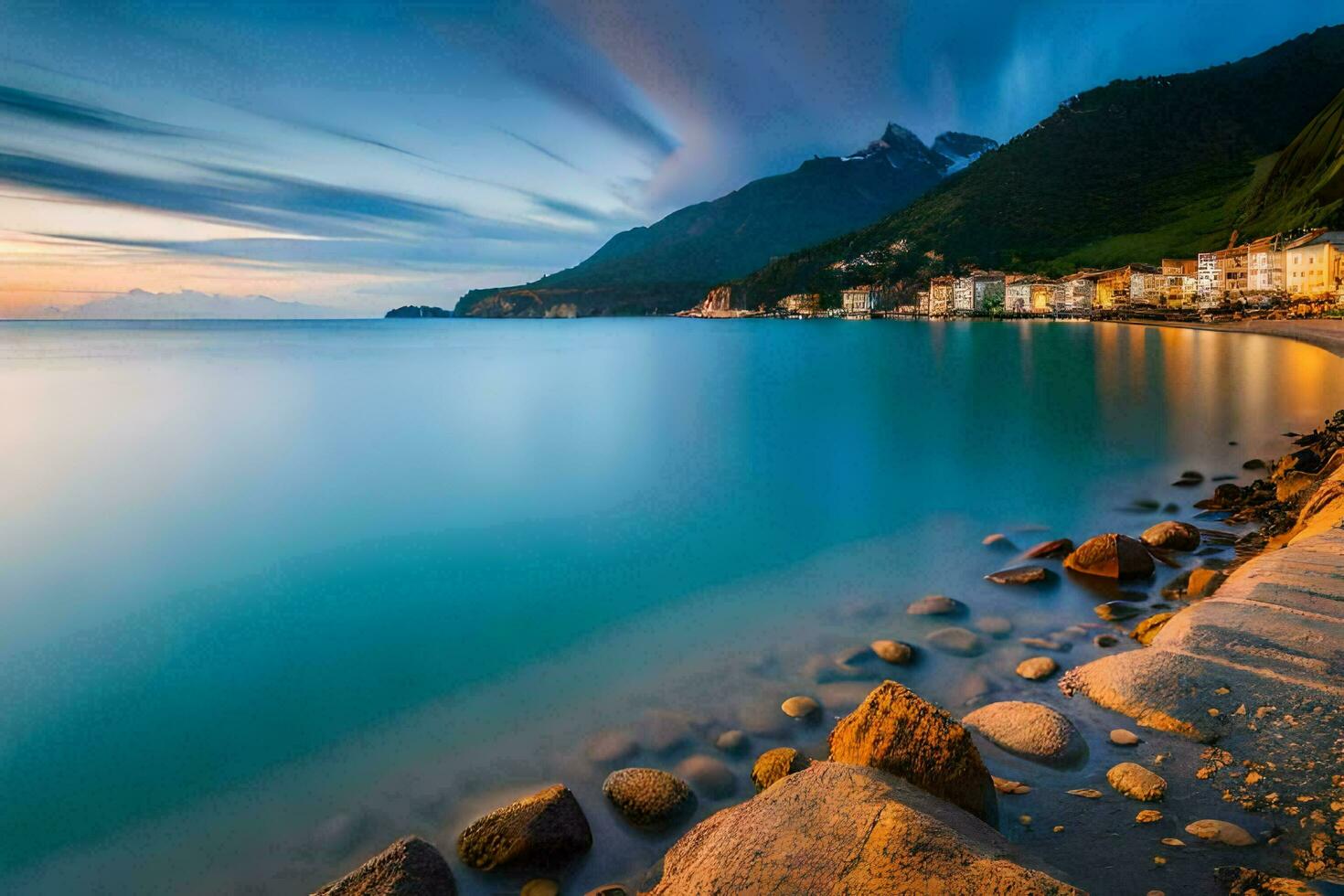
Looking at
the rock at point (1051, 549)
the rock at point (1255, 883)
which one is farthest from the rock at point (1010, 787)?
the rock at point (1051, 549)

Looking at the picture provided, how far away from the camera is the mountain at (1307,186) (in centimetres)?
9725

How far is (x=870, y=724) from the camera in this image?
5566 mm

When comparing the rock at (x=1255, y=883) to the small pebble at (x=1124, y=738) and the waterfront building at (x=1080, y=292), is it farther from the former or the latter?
the waterfront building at (x=1080, y=292)

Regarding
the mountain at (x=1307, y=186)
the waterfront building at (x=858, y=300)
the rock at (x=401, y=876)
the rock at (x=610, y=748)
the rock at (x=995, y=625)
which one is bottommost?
the rock at (x=995, y=625)

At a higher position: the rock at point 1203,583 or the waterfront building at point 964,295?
the waterfront building at point 964,295

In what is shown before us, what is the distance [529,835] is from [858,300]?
192 m

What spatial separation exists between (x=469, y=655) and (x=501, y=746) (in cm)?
260

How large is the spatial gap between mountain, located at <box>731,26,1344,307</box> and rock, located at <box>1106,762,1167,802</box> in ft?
499

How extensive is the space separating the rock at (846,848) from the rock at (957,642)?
15.6 feet

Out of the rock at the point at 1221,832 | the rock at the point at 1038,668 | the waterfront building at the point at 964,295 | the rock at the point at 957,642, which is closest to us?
the rock at the point at 1221,832

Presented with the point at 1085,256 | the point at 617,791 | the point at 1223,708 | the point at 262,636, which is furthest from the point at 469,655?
the point at 1085,256

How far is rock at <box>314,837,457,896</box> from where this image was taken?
4.86m

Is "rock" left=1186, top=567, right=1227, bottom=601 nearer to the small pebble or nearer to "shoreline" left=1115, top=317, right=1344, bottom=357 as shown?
the small pebble

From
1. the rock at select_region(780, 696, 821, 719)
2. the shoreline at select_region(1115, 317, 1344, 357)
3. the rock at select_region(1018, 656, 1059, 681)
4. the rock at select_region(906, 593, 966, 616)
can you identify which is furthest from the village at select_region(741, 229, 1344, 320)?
the rock at select_region(780, 696, 821, 719)
